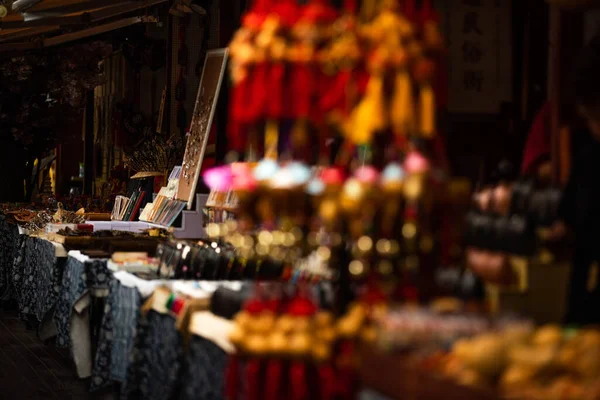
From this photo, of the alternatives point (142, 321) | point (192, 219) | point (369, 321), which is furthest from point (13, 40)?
point (369, 321)

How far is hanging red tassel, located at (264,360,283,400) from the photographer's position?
115 inches

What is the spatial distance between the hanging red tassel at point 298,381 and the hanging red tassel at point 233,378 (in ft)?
0.84

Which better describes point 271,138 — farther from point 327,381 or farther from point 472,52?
point 472,52

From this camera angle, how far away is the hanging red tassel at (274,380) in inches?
115

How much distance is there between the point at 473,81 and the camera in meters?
4.16

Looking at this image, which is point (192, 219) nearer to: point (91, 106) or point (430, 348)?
point (430, 348)

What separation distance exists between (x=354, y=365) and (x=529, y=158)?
157 cm

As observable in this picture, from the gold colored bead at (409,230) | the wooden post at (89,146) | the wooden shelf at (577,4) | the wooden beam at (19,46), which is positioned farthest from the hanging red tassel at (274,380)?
the wooden post at (89,146)

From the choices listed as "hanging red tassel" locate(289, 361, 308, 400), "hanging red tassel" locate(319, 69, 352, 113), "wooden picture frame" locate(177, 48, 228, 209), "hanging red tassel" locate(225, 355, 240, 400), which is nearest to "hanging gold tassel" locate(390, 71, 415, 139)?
"hanging red tassel" locate(319, 69, 352, 113)

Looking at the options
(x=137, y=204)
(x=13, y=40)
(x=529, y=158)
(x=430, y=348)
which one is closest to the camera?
(x=430, y=348)

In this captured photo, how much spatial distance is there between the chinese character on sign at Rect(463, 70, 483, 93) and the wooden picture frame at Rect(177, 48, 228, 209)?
2.96 meters

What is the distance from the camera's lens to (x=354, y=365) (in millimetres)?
2902

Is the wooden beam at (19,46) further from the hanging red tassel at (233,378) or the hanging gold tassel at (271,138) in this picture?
the hanging red tassel at (233,378)

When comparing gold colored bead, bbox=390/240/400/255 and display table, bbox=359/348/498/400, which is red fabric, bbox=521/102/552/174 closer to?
gold colored bead, bbox=390/240/400/255
